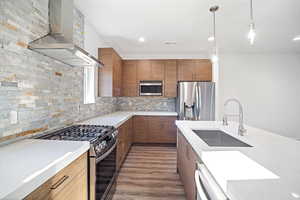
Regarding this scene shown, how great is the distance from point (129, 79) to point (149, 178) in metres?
2.64

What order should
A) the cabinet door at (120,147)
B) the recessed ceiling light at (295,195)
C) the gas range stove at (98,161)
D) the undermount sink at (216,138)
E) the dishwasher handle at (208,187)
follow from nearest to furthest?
1. the recessed ceiling light at (295,195)
2. the dishwasher handle at (208,187)
3. the gas range stove at (98,161)
4. the undermount sink at (216,138)
5. the cabinet door at (120,147)

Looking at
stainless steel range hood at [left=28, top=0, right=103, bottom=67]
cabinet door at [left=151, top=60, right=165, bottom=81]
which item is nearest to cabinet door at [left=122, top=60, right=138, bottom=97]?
cabinet door at [left=151, top=60, right=165, bottom=81]

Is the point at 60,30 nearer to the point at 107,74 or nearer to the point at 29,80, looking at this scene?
the point at 29,80

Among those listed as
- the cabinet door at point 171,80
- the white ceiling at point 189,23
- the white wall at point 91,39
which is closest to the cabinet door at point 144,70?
the white ceiling at point 189,23

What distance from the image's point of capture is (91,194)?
49.5 inches

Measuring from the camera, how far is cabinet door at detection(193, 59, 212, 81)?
3.95 meters

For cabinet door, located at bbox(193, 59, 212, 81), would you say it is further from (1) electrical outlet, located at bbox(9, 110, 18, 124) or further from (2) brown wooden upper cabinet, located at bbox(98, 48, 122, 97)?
(1) electrical outlet, located at bbox(9, 110, 18, 124)

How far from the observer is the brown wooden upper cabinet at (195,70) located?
13.0 ft

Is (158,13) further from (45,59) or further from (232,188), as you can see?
(232,188)

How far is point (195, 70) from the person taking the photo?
397 centimetres

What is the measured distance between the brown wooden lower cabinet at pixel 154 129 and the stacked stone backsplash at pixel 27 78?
2.11m

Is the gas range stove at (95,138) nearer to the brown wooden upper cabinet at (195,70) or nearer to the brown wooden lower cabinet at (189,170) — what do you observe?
Result: the brown wooden lower cabinet at (189,170)

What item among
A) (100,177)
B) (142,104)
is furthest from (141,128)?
(100,177)

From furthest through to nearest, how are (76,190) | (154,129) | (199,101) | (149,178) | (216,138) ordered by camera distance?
(154,129)
(199,101)
(149,178)
(216,138)
(76,190)
